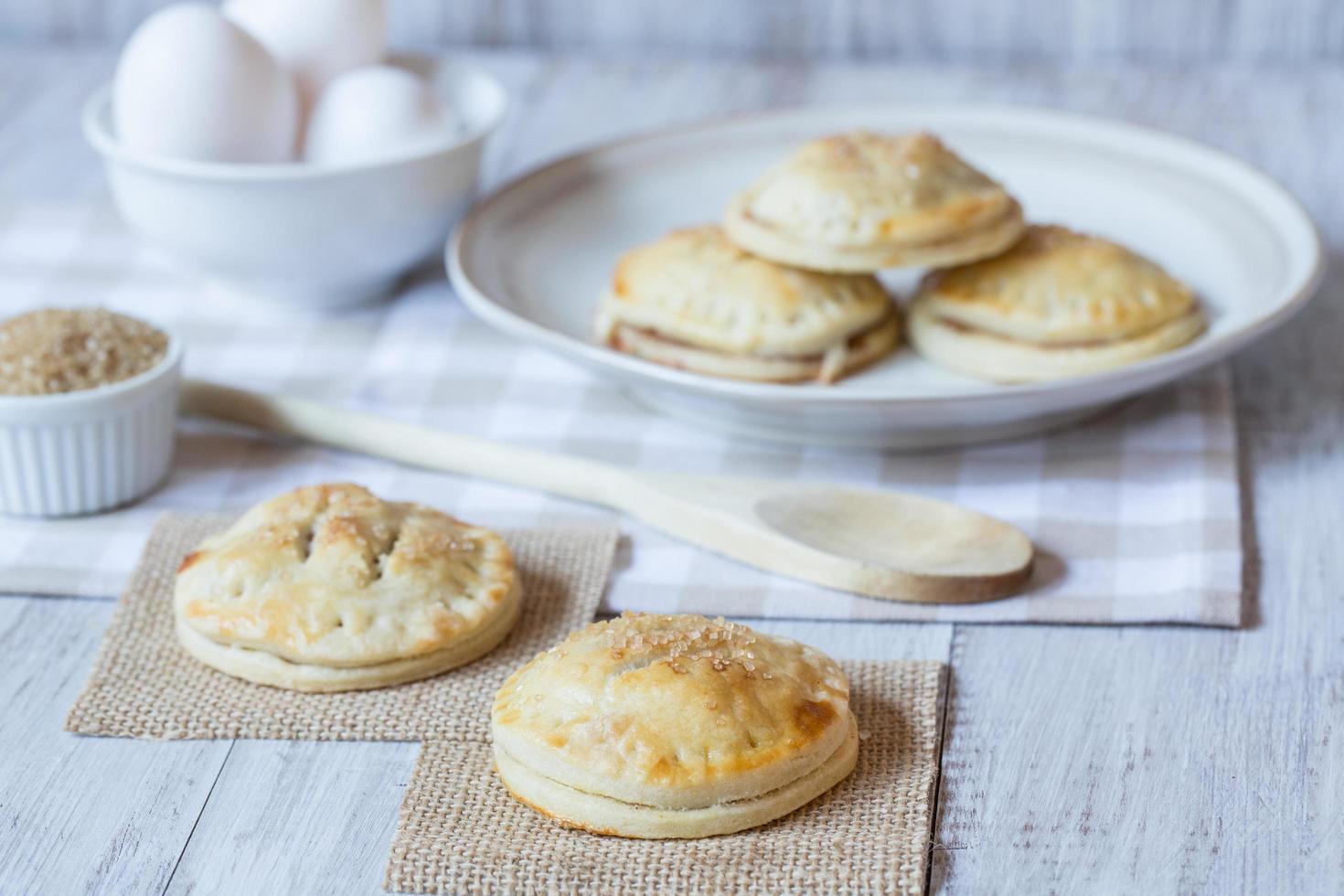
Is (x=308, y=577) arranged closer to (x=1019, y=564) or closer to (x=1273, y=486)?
(x=1019, y=564)

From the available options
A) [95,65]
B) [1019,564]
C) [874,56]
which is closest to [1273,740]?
[1019,564]

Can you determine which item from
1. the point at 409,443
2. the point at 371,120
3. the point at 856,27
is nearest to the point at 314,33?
the point at 371,120

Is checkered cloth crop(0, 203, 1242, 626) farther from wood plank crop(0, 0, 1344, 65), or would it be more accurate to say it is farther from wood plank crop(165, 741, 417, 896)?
wood plank crop(0, 0, 1344, 65)

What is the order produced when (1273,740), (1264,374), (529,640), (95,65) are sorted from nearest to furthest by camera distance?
(1273,740)
(529,640)
(1264,374)
(95,65)

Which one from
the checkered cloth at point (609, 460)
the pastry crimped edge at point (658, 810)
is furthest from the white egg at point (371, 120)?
the pastry crimped edge at point (658, 810)

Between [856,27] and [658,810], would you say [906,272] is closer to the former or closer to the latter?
Result: [658,810]
